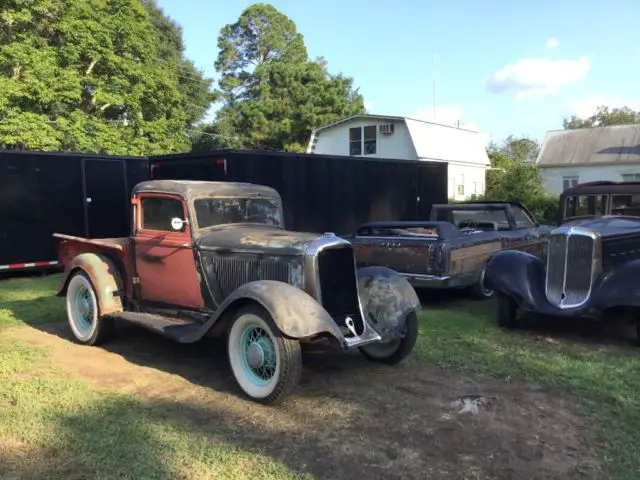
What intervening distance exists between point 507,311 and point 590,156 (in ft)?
110

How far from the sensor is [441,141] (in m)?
30.7

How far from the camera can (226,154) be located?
1010 centimetres

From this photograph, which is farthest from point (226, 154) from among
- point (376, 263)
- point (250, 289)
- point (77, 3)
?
point (77, 3)

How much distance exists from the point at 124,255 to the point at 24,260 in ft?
20.3

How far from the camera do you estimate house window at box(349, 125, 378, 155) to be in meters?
30.8

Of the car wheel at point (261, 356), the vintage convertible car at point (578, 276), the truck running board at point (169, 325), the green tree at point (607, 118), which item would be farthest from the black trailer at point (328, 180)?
the green tree at point (607, 118)

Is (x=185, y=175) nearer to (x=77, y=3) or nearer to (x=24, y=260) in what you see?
(x=24, y=260)

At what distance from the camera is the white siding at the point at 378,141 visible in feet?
95.6

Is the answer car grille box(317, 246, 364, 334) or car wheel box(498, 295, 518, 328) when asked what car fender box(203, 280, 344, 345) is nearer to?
car grille box(317, 246, 364, 334)

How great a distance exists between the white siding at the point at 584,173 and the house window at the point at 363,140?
1065cm

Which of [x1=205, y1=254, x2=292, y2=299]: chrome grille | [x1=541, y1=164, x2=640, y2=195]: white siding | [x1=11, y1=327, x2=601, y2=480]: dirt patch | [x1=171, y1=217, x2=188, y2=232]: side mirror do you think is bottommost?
[x1=11, y1=327, x2=601, y2=480]: dirt patch

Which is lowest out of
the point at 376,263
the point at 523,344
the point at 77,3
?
the point at 523,344

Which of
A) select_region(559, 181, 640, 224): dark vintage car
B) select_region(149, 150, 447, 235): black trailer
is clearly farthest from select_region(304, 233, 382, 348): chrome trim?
select_region(559, 181, 640, 224): dark vintage car

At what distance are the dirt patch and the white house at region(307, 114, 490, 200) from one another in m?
24.3
